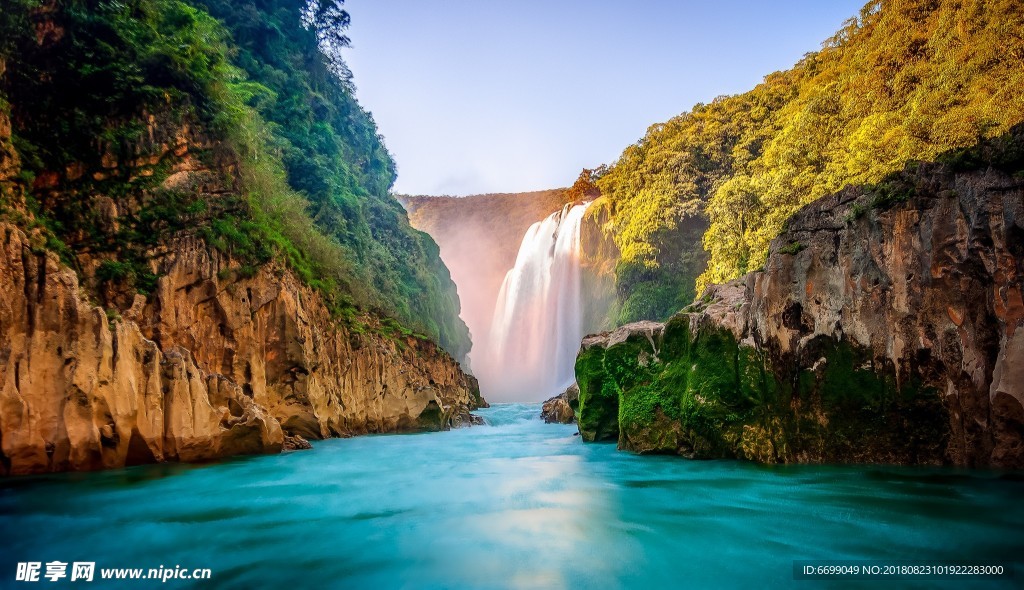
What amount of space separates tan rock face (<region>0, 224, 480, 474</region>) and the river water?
24.6 inches

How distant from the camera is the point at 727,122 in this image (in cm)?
2781

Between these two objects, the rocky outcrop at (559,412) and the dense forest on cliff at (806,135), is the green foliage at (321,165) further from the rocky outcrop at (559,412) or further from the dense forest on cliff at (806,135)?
the dense forest on cliff at (806,135)

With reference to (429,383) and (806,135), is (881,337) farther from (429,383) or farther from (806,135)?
(429,383)

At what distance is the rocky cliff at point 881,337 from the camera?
270 inches

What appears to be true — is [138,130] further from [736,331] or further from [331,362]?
[736,331]

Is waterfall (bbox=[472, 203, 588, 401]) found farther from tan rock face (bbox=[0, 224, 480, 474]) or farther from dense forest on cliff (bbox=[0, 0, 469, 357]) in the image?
tan rock face (bbox=[0, 224, 480, 474])

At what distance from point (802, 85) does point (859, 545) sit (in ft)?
82.4

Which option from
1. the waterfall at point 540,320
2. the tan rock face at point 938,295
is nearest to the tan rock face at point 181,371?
the tan rock face at point 938,295

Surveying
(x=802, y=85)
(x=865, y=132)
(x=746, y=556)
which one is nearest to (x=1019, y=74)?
(x=865, y=132)

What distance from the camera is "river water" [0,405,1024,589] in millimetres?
4539

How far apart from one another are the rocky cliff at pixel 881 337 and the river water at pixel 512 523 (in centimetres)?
56

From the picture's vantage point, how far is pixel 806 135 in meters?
19.8

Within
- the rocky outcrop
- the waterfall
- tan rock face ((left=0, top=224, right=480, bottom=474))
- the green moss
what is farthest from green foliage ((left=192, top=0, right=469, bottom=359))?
the green moss

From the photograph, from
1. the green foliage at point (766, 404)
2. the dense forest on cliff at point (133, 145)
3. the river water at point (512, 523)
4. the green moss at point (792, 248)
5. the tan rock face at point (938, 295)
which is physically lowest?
the river water at point (512, 523)
